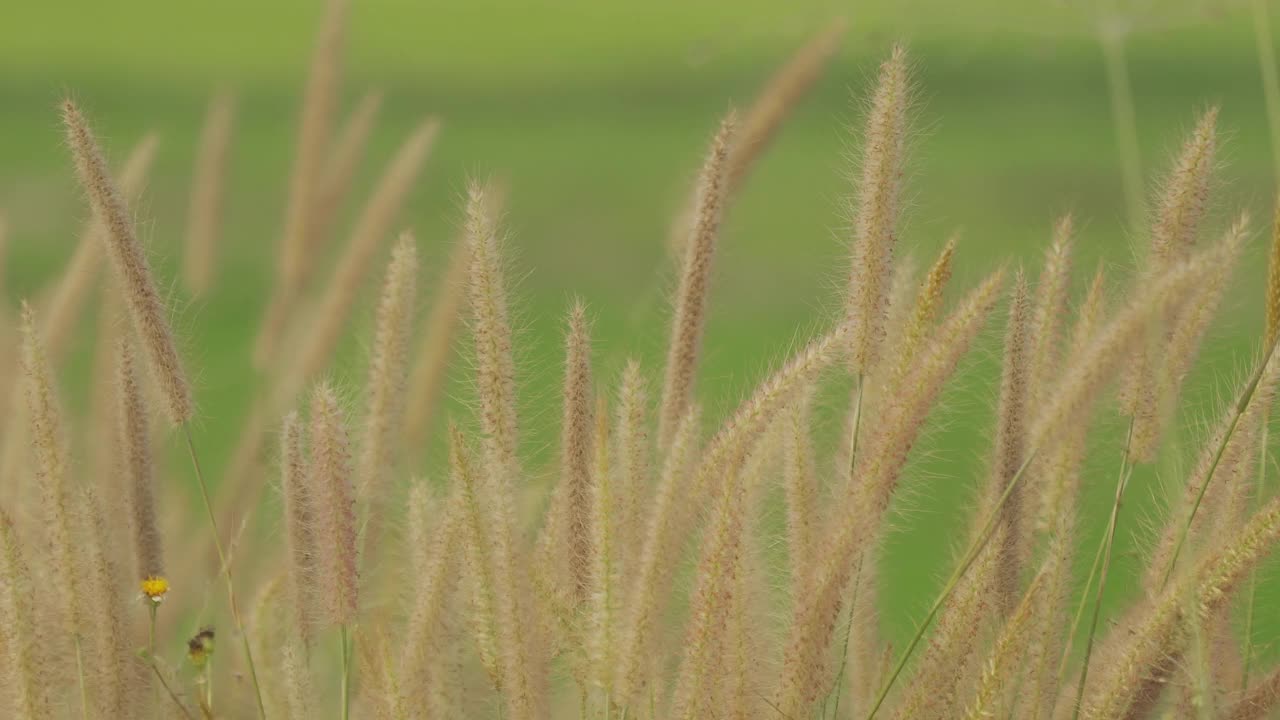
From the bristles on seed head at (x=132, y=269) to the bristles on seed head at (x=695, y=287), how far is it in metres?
0.38

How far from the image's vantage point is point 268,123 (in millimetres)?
12297

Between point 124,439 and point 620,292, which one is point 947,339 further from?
point 620,292

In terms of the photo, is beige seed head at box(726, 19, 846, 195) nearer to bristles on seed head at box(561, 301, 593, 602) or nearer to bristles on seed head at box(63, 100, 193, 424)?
bristles on seed head at box(561, 301, 593, 602)

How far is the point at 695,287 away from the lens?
1.25 meters

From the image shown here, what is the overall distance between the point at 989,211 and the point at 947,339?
989 cm

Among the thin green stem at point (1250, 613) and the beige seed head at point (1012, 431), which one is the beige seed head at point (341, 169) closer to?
the beige seed head at point (1012, 431)

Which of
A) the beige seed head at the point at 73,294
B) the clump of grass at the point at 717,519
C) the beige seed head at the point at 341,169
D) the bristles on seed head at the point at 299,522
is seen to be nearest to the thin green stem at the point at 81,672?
the clump of grass at the point at 717,519

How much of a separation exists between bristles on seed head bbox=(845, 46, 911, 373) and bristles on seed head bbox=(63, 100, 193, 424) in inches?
20.6

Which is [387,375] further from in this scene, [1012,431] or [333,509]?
[1012,431]

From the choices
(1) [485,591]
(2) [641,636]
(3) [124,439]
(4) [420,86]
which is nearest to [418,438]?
(3) [124,439]

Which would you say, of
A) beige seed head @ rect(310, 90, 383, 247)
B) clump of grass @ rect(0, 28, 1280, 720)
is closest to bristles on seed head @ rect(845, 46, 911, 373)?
clump of grass @ rect(0, 28, 1280, 720)

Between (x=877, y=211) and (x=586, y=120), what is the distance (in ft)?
38.9

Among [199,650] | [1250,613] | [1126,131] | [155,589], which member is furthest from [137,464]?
[1250,613]

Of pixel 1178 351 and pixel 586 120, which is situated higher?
pixel 586 120
